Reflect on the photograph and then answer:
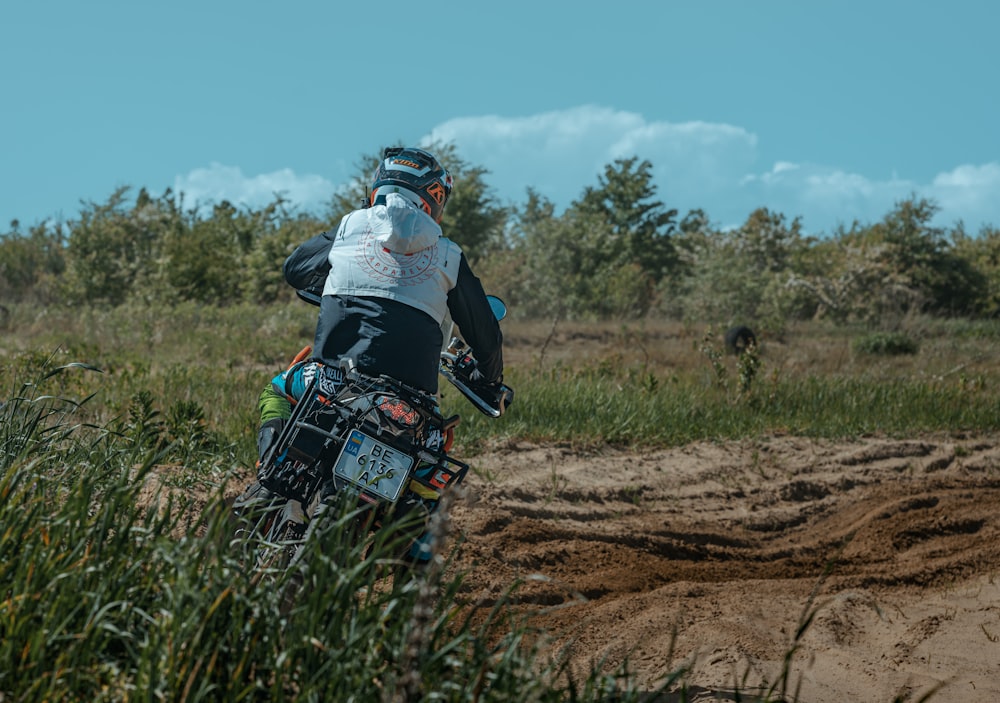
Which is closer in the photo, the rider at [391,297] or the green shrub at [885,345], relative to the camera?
the rider at [391,297]

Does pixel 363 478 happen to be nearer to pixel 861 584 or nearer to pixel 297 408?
pixel 297 408

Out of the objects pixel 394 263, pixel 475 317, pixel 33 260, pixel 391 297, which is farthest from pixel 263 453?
pixel 33 260

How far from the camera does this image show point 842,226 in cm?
3181

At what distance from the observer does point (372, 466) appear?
436 cm

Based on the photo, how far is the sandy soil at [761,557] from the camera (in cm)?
536

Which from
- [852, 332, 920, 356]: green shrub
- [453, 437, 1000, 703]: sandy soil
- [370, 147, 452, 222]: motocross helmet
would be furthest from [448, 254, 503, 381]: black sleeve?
[852, 332, 920, 356]: green shrub

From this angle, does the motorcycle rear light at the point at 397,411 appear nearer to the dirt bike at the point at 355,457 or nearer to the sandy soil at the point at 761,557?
the dirt bike at the point at 355,457

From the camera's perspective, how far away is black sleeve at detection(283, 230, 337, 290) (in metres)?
5.14

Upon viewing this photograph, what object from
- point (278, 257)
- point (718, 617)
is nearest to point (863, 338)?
point (278, 257)

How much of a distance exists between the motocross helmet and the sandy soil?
1.39m

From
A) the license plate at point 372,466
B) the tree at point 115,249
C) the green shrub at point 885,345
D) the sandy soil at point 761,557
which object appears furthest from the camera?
the tree at point 115,249

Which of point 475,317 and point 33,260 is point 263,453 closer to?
point 475,317

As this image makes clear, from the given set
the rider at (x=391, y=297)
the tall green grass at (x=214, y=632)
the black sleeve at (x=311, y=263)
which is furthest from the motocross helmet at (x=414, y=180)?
the tall green grass at (x=214, y=632)

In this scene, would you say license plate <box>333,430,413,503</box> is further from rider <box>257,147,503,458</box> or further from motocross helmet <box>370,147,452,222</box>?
motocross helmet <box>370,147,452,222</box>
